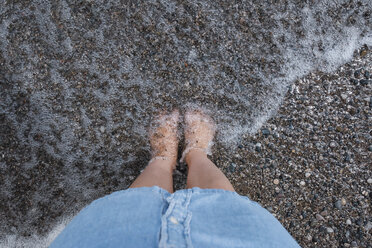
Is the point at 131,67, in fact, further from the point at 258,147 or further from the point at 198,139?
the point at 258,147

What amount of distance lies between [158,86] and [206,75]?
247mm

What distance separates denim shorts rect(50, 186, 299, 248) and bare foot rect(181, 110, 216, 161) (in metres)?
0.46

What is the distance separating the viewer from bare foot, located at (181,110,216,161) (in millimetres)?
1401

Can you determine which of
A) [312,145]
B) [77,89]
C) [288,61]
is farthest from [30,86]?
[312,145]

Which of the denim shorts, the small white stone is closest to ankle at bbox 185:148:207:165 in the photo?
the denim shorts

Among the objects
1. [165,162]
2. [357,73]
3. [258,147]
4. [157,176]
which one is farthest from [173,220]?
[357,73]

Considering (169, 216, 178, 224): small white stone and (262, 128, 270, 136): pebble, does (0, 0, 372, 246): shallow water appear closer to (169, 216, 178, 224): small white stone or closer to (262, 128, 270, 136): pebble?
(262, 128, 270, 136): pebble

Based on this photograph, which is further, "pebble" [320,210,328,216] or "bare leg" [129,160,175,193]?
"pebble" [320,210,328,216]

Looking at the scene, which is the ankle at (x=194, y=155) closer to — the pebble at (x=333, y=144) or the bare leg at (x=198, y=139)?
the bare leg at (x=198, y=139)

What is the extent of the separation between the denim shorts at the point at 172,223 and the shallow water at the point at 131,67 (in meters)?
0.53

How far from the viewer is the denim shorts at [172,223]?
2.51 feet

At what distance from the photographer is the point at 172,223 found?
79cm

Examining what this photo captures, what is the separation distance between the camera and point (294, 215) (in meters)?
1.40

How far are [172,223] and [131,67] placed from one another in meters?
0.85
